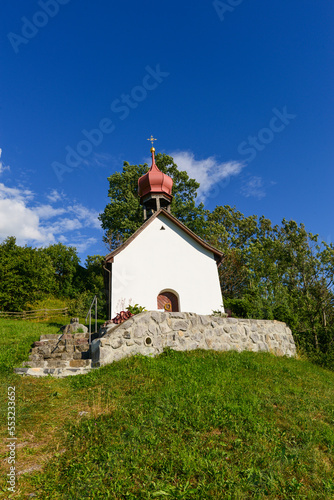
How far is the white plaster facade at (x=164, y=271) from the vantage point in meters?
13.1

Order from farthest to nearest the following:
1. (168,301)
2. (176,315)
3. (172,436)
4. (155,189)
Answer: (155,189) < (168,301) < (176,315) < (172,436)

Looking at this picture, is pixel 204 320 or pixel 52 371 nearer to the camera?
pixel 52 371

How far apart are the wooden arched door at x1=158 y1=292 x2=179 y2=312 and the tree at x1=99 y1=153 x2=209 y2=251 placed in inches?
427

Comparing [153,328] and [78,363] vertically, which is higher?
[153,328]

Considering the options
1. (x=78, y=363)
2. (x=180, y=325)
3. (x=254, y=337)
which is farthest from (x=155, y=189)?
(x=78, y=363)

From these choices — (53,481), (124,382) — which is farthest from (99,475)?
(124,382)

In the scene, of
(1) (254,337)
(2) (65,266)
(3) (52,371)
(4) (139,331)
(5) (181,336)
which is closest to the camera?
(3) (52,371)

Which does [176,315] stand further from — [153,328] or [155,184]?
[155,184]

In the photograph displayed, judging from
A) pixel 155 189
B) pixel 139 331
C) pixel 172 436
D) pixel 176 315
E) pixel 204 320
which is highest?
pixel 155 189

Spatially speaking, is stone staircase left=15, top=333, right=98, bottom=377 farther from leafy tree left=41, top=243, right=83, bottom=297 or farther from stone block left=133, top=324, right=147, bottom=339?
leafy tree left=41, top=243, right=83, bottom=297

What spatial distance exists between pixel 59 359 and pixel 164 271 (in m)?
7.05

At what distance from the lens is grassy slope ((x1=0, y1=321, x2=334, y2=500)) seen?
9.52ft

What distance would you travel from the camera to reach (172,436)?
362 cm

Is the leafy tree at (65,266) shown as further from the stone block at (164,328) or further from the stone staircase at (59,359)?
the stone block at (164,328)
